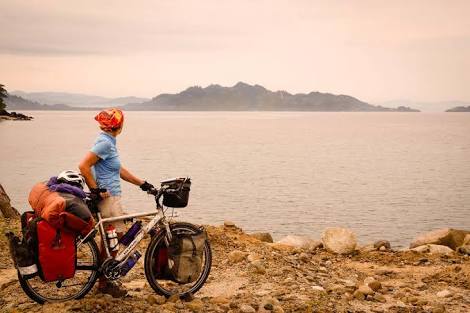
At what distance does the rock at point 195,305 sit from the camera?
770 cm

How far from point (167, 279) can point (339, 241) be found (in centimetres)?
780

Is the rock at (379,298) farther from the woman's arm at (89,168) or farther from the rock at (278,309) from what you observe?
the woman's arm at (89,168)

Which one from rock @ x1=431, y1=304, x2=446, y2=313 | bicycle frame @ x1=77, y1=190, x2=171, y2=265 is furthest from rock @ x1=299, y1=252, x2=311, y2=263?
bicycle frame @ x1=77, y1=190, x2=171, y2=265

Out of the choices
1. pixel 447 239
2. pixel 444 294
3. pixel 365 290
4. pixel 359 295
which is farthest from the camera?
pixel 447 239

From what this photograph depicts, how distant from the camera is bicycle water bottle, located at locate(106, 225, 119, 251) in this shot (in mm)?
7613

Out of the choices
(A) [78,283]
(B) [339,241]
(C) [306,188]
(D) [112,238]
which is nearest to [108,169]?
(D) [112,238]

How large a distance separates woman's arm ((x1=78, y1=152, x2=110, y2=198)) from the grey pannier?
1.25 metres

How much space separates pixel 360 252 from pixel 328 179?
38.7m

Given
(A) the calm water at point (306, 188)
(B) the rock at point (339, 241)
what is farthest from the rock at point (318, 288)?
(A) the calm water at point (306, 188)

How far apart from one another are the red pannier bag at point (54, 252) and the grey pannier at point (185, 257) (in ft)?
4.52

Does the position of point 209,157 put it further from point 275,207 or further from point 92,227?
point 92,227

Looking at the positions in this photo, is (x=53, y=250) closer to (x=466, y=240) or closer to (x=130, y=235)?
(x=130, y=235)

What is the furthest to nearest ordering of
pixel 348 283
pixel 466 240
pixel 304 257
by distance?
pixel 466 240
pixel 304 257
pixel 348 283

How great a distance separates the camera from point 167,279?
791cm
